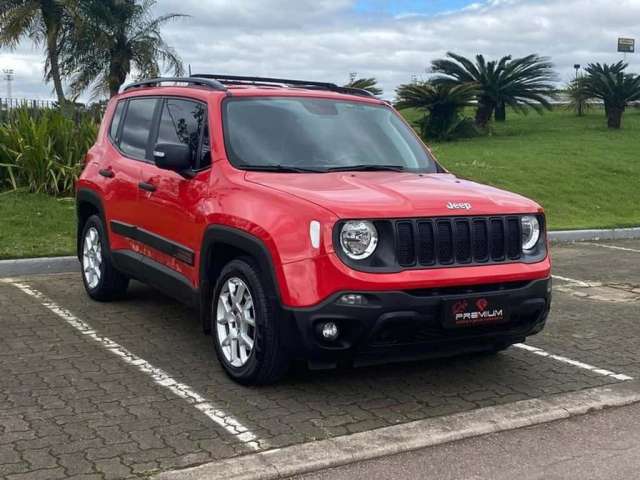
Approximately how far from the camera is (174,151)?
18.6 feet

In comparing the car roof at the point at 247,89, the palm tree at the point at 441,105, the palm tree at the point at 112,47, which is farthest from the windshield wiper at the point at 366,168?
the palm tree at the point at 112,47

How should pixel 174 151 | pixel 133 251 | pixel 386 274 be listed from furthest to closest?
1. pixel 133 251
2. pixel 174 151
3. pixel 386 274

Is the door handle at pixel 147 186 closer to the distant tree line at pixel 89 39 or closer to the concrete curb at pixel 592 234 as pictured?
the concrete curb at pixel 592 234

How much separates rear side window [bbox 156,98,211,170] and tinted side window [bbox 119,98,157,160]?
0.79ft

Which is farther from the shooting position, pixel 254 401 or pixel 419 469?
pixel 254 401

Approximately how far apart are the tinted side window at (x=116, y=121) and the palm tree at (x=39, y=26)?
2839 centimetres

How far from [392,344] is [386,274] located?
434mm

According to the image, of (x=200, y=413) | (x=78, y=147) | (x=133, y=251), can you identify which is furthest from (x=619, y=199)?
(x=200, y=413)

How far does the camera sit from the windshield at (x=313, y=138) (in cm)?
570

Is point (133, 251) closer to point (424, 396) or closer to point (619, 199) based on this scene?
point (424, 396)

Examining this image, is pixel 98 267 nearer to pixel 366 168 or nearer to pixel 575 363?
pixel 366 168

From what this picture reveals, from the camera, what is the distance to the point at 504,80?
2634 cm

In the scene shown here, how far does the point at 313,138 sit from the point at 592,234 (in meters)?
8.43

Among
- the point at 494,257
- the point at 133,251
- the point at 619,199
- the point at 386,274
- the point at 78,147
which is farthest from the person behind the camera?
the point at 619,199
